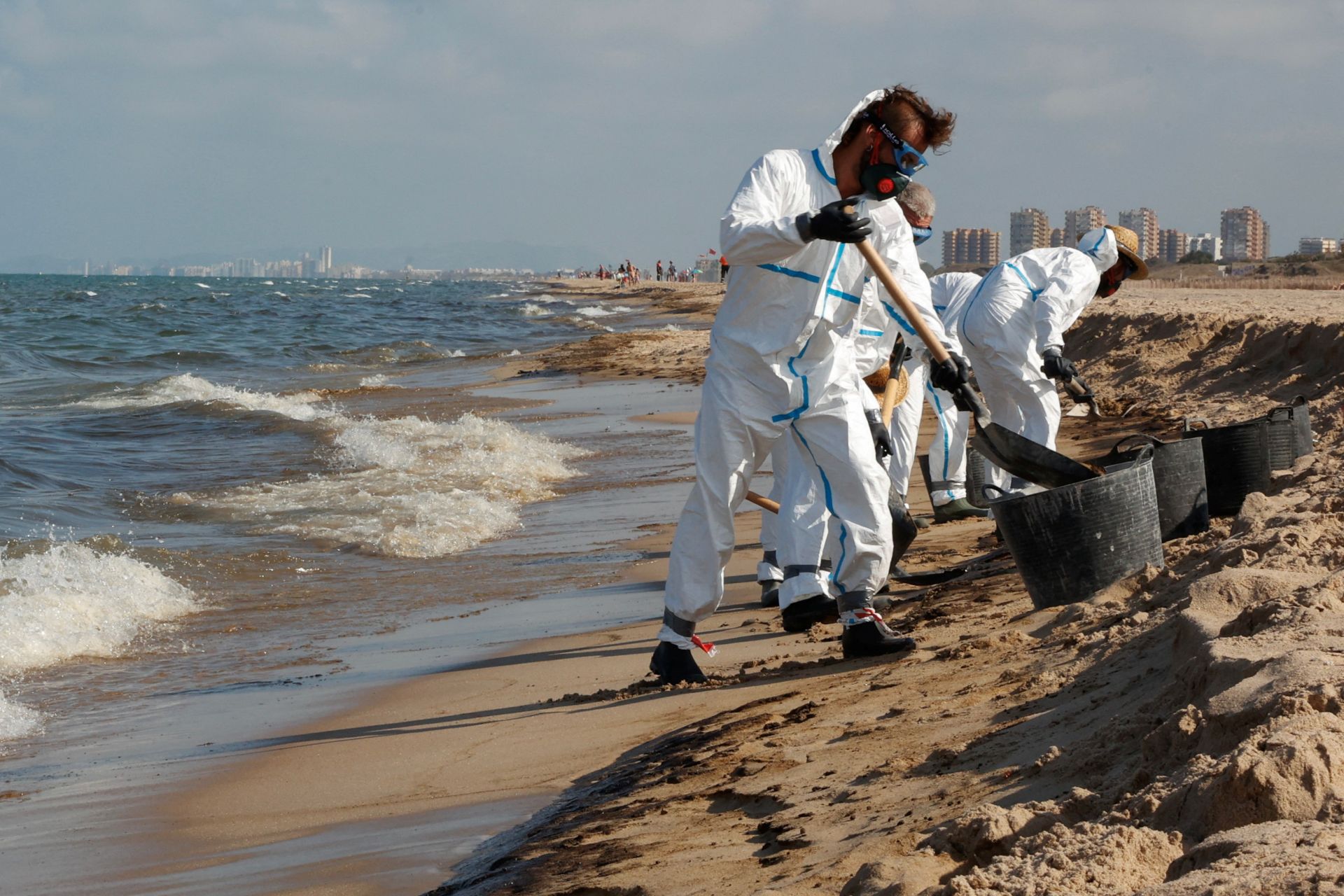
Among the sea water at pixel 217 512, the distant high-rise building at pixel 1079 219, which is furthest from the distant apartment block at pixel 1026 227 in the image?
the sea water at pixel 217 512

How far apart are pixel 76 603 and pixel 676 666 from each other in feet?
12.6

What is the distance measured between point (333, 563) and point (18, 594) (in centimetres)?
188

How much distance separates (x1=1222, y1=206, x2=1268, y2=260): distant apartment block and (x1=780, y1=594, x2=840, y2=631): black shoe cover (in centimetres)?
12079

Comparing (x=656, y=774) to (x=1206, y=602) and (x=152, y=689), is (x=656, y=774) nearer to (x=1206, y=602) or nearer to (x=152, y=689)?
(x=1206, y=602)

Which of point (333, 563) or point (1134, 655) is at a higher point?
point (1134, 655)

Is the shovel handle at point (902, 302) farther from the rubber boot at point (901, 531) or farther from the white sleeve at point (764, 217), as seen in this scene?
the rubber boot at point (901, 531)

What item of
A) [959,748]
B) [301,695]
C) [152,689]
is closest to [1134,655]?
[959,748]

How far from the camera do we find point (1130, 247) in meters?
7.12

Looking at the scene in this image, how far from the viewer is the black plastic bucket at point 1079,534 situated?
15.6 feet

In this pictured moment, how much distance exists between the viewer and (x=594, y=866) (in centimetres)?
311

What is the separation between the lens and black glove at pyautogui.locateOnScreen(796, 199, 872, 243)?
416 centimetres

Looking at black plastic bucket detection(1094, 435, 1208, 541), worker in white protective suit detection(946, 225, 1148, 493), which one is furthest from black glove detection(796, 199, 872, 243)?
worker in white protective suit detection(946, 225, 1148, 493)

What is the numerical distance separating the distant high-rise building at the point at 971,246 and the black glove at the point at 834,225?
128588mm

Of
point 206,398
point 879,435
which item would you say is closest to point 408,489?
point 879,435
